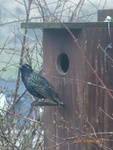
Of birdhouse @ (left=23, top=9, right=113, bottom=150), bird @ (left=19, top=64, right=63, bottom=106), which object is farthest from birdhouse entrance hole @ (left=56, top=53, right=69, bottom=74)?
bird @ (left=19, top=64, right=63, bottom=106)

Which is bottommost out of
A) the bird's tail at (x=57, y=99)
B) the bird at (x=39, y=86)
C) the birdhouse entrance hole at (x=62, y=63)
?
the bird's tail at (x=57, y=99)

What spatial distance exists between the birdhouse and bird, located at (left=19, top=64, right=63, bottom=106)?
12 cm

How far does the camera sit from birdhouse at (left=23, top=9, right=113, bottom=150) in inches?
169

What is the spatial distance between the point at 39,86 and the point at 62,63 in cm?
37

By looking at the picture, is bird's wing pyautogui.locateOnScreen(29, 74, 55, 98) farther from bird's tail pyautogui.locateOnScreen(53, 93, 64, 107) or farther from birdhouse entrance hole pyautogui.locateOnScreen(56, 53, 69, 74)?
birdhouse entrance hole pyautogui.locateOnScreen(56, 53, 69, 74)

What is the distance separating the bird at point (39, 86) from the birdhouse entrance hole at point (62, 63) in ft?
0.60

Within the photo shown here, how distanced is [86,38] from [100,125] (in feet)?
2.00

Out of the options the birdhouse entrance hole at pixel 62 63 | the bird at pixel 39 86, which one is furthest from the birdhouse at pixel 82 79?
the bird at pixel 39 86

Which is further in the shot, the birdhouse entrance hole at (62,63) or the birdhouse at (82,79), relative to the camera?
the birdhouse entrance hole at (62,63)

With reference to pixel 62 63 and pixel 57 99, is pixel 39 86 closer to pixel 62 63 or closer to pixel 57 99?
pixel 57 99

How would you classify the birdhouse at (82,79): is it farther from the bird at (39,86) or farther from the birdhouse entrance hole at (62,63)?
the bird at (39,86)

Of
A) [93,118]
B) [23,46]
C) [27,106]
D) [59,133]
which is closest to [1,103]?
[27,106]

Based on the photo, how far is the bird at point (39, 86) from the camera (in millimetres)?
4488

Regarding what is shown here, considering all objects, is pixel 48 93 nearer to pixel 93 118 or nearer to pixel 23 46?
pixel 93 118
